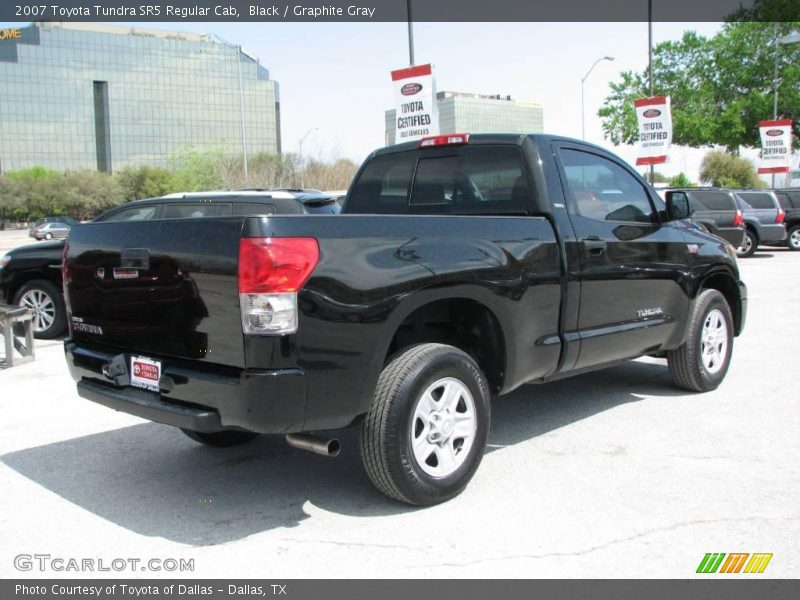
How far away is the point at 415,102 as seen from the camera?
13406mm

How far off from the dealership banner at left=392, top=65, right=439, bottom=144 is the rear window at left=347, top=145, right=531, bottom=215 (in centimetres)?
772

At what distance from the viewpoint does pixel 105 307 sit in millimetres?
4090

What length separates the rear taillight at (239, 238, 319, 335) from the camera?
3.35m

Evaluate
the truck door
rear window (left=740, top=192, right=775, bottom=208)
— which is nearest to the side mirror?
the truck door

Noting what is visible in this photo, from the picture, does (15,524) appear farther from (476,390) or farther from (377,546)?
(476,390)

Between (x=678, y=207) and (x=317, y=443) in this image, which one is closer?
(x=317, y=443)

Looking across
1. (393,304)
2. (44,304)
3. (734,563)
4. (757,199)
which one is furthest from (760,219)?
(393,304)

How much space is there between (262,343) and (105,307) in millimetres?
1231

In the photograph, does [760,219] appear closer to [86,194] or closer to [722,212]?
[722,212]

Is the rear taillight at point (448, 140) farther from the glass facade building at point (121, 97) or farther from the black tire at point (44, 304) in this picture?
the glass facade building at point (121, 97)

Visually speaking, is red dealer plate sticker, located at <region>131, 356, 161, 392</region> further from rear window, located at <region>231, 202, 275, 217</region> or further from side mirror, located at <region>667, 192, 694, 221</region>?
rear window, located at <region>231, 202, 275, 217</region>

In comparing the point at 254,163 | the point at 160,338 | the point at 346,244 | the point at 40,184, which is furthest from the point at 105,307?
the point at 40,184

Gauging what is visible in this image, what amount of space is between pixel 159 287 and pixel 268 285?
2.46ft
